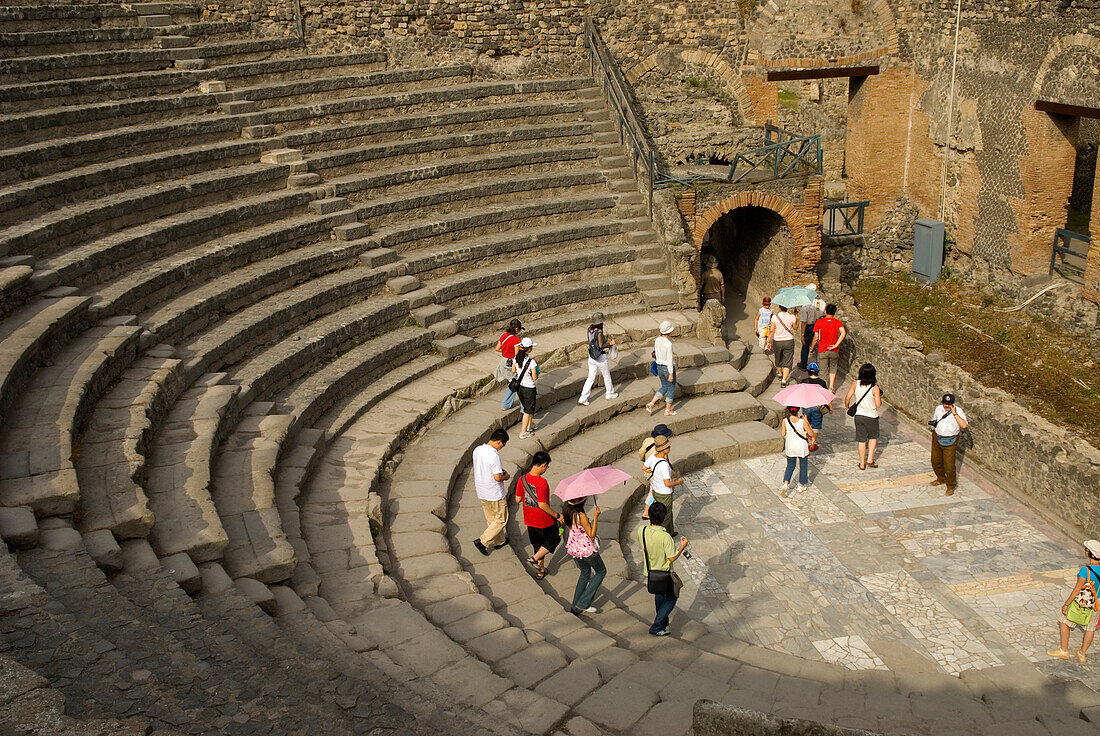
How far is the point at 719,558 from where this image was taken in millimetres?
9734

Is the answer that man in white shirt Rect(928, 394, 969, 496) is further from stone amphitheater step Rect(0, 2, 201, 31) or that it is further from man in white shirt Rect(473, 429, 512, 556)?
stone amphitheater step Rect(0, 2, 201, 31)

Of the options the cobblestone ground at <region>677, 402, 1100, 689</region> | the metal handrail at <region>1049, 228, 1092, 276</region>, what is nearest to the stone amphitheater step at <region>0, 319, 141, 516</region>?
the cobblestone ground at <region>677, 402, 1100, 689</region>

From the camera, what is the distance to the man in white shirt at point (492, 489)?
8.82 metres

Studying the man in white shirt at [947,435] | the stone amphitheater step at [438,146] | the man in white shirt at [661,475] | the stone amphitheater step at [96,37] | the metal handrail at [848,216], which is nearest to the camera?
the man in white shirt at [661,475]

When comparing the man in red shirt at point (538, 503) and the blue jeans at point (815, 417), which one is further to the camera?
the blue jeans at point (815, 417)

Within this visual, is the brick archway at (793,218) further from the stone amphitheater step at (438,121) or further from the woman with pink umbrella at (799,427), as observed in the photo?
the woman with pink umbrella at (799,427)

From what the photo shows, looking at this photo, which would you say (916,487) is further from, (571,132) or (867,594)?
(571,132)

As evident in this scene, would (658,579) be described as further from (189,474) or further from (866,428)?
(866,428)

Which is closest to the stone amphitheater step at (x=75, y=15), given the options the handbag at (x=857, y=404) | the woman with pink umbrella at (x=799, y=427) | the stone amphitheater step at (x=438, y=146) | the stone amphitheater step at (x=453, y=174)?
the stone amphitheater step at (x=438, y=146)

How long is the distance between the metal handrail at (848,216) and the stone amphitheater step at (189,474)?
12311mm

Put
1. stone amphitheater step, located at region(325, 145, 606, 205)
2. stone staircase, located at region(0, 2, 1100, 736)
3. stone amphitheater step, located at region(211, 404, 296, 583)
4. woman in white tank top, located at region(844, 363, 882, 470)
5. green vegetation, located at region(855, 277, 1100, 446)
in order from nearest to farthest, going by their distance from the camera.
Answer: stone staircase, located at region(0, 2, 1100, 736) → stone amphitheater step, located at region(211, 404, 296, 583) → woman in white tank top, located at region(844, 363, 882, 470) → green vegetation, located at region(855, 277, 1100, 446) → stone amphitheater step, located at region(325, 145, 606, 205)

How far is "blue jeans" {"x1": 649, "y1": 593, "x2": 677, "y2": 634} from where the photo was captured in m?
7.86

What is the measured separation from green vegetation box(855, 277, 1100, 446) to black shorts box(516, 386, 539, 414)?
603 centimetres

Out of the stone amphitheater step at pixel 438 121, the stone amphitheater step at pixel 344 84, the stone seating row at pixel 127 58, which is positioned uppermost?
the stone seating row at pixel 127 58
